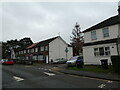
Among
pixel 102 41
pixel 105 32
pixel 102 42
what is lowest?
pixel 102 42

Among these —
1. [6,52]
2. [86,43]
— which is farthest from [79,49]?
[6,52]

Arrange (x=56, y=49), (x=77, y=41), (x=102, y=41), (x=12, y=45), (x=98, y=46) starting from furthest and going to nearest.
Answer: (x=12, y=45), (x=77, y=41), (x=56, y=49), (x=98, y=46), (x=102, y=41)

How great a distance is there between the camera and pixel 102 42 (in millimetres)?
19672

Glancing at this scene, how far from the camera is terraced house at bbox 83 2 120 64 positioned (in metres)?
18.4

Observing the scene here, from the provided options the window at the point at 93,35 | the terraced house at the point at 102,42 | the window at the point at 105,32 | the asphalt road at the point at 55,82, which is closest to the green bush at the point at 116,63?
the asphalt road at the point at 55,82

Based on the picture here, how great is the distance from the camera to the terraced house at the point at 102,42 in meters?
18.4

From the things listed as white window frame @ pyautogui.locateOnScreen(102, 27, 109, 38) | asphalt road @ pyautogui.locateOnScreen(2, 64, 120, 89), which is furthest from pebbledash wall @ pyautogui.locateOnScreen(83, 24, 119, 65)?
asphalt road @ pyautogui.locateOnScreen(2, 64, 120, 89)

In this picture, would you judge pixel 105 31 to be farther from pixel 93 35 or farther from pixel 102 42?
pixel 93 35

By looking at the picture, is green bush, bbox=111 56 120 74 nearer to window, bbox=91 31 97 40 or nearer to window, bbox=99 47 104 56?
window, bbox=99 47 104 56

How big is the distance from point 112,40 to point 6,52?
245 feet

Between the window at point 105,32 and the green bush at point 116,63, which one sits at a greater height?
the window at point 105,32

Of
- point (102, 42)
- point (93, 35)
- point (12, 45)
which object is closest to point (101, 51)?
point (102, 42)

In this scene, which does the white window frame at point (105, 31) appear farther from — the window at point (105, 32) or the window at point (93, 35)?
the window at point (93, 35)

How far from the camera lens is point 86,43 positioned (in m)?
22.6
